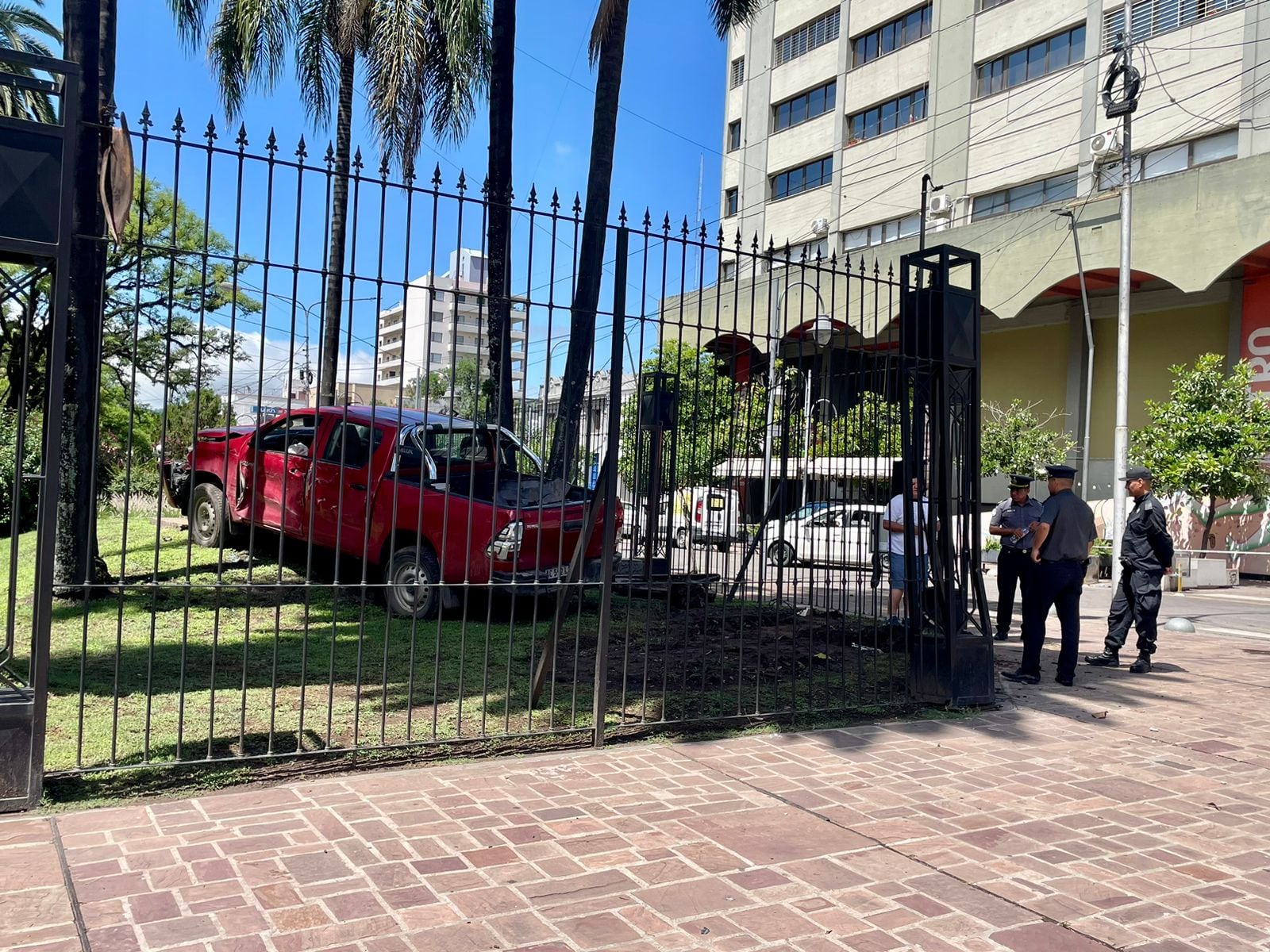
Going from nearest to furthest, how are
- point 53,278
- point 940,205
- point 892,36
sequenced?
point 53,278, point 940,205, point 892,36

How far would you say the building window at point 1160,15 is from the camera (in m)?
25.3

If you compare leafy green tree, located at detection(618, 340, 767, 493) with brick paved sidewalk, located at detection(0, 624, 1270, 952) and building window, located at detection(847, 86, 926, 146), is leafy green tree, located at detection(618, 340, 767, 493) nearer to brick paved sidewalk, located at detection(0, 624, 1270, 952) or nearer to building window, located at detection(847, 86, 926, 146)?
brick paved sidewalk, located at detection(0, 624, 1270, 952)

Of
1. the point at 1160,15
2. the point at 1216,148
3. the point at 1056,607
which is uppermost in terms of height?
the point at 1160,15

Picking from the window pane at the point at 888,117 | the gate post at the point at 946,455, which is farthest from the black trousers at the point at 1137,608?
the window pane at the point at 888,117

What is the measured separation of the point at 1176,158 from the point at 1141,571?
70.7 feet

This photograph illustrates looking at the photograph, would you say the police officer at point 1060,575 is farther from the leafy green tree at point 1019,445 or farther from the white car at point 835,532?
the leafy green tree at point 1019,445

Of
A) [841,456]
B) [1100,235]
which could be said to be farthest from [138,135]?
[1100,235]

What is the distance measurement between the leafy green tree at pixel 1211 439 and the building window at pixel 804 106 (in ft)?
64.6

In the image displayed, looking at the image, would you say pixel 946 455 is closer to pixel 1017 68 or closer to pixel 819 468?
pixel 819 468

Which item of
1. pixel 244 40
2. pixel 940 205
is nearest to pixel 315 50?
pixel 244 40

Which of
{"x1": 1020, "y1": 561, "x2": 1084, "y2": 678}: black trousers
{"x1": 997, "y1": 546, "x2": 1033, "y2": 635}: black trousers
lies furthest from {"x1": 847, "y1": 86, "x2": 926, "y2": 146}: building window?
{"x1": 1020, "y1": 561, "x2": 1084, "y2": 678}: black trousers

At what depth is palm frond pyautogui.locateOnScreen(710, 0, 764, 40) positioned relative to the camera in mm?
12617

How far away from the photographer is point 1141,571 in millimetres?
9227

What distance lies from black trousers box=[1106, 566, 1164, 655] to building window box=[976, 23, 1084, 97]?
80.3 ft
